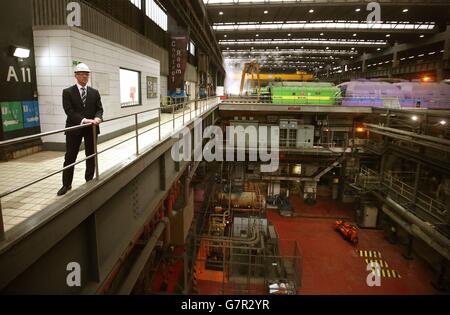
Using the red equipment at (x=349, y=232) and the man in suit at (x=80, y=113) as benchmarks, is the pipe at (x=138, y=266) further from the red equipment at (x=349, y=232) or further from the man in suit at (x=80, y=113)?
the red equipment at (x=349, y=232)

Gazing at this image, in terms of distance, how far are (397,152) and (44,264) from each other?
59.5 feet

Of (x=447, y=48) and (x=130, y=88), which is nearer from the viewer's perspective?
(x=130, y=88)

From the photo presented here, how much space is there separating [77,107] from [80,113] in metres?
0.10

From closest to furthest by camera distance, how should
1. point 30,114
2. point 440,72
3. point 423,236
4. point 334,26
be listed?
point 30,114 → point 423,236 → point 440,72 → point 334,26

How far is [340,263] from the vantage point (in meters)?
14.1

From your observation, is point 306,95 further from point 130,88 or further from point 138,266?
point 138,266

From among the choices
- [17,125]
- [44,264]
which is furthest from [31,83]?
[44,264]

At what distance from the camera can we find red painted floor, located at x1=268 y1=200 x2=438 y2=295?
A: 40.2 ft

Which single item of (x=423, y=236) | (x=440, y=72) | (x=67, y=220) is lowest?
(x=423, y=236)

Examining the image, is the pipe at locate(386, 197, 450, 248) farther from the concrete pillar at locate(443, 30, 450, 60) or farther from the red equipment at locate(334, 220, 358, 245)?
the concrete pillar at locate(443, 30, 450, 60)

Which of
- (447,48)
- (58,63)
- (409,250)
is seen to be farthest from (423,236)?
(447,48)

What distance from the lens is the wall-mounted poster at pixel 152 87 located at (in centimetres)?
1170

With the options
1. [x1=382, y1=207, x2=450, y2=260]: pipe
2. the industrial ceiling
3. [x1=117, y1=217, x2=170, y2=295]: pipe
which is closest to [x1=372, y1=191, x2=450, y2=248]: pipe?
[x1=382, y1=207, x2=450, y2=260]: pipe

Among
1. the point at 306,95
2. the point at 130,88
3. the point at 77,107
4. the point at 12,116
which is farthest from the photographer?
the point at 306,95
